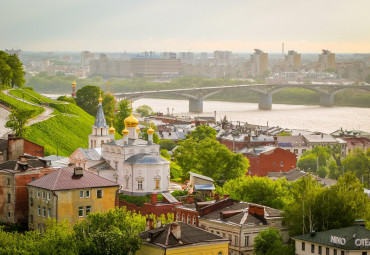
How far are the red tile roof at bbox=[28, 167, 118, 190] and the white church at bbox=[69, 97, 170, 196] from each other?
6500 mm

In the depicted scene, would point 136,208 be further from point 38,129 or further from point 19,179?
point 38,129

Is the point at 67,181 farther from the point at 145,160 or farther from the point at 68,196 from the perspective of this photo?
the point at 145,160

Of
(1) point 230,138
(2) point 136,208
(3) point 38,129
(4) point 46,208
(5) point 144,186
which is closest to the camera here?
(4) point 46,208

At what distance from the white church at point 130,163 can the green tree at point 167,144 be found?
86.4 feet

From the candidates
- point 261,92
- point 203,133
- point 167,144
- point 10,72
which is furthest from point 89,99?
point 261,92

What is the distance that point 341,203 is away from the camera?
30.5 m

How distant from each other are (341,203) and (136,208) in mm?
7775

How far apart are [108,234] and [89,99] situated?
137ft

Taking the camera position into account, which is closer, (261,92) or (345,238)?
(345,238)

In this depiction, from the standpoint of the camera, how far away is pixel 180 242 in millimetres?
25312

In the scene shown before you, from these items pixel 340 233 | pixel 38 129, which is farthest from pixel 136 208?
pixel 38 129

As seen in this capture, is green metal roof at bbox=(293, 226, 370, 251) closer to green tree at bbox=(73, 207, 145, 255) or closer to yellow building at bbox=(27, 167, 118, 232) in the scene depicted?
green tree at bbox=(73, 207, 145, 255)

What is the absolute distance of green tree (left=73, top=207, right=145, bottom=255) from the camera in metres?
25.7

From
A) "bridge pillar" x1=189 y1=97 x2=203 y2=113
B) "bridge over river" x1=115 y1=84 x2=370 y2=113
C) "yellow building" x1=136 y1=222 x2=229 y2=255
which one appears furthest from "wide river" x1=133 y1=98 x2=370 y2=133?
"yellow building" x1=136 y1=222 x2=229 y2=255
